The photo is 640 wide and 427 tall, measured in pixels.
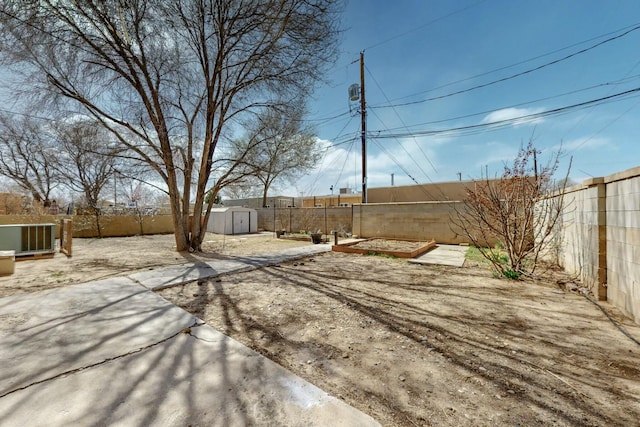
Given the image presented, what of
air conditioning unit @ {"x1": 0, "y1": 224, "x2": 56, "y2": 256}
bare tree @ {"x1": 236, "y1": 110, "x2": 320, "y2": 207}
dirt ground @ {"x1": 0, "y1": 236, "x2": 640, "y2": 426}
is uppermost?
bare tree @ {"x1": 236, "y1": 110, "x2": 320, "y2": 207}

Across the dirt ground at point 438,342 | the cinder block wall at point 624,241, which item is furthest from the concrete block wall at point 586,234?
the dirt ground at point 438,342

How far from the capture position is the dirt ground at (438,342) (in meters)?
1.87

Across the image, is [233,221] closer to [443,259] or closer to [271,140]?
[271,140]

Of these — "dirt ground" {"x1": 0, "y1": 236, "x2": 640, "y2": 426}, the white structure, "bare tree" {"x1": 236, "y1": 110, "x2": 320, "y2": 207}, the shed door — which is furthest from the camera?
the shed door

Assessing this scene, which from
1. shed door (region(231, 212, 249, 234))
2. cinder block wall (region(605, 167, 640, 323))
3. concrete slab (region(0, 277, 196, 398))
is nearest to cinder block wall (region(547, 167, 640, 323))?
cinder block wall (region(605, 167, 640, 323))

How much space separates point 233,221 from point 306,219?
531 cm

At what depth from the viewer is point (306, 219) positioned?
1661 centimetres

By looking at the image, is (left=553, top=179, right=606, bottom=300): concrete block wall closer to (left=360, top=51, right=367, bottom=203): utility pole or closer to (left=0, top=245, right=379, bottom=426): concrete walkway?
(left=0, top=245, right=379, bottom=426): concrete walkway

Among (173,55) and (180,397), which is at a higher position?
(173,55)

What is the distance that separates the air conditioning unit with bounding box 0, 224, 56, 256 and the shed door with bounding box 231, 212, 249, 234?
10.1 metres

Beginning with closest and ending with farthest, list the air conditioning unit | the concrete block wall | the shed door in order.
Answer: the concrete block wall
the air conditioning unit
the shed door

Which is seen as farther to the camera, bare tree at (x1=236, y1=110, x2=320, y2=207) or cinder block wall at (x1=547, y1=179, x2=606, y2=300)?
bare tree at (x1=236, y1=110, x2=320, y2=207)

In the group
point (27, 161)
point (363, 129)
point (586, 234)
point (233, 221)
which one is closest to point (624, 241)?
point (586, 234)

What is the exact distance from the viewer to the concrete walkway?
1696 mm
